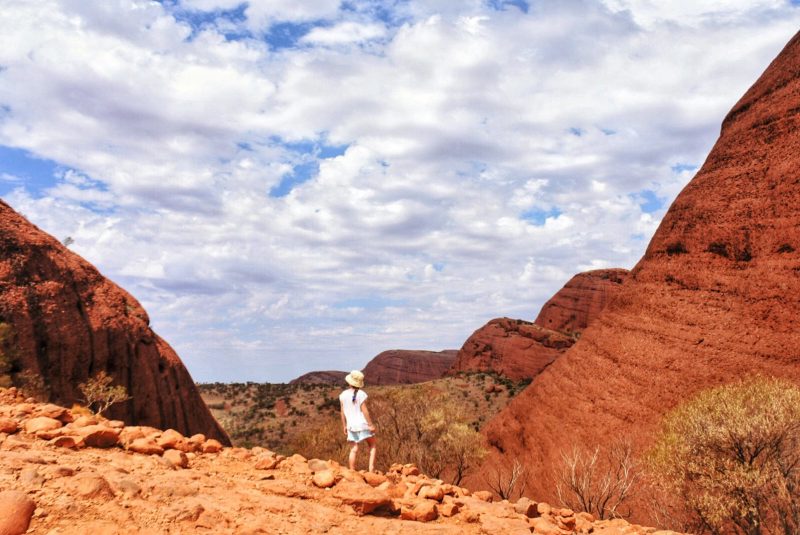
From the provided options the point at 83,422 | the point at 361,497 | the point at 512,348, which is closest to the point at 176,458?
the point at 83,422

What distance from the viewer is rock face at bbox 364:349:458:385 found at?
388 feet

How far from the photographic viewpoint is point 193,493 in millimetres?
6121

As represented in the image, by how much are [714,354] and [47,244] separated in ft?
87.1

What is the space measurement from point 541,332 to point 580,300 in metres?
9.96

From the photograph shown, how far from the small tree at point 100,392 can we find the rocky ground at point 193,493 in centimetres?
822

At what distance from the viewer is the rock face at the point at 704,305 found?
21719mm

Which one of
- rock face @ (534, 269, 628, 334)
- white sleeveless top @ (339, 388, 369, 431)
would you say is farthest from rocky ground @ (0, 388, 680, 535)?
rock face @ (534, 269, 628, 334)

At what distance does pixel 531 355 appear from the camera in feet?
244

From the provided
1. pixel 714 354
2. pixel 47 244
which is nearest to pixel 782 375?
pixel 714 354

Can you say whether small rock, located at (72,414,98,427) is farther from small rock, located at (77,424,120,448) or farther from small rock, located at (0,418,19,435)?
small rock, located at (0,418,19,435)

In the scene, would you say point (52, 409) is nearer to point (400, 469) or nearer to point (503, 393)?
point (400, 469)

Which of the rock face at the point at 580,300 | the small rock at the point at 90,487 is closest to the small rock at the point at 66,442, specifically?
the small rock at the point at 90,487

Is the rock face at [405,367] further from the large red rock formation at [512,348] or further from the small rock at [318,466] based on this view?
the small rock at [318,466]

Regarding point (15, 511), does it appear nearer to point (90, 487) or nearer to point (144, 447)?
point (90, 487)
